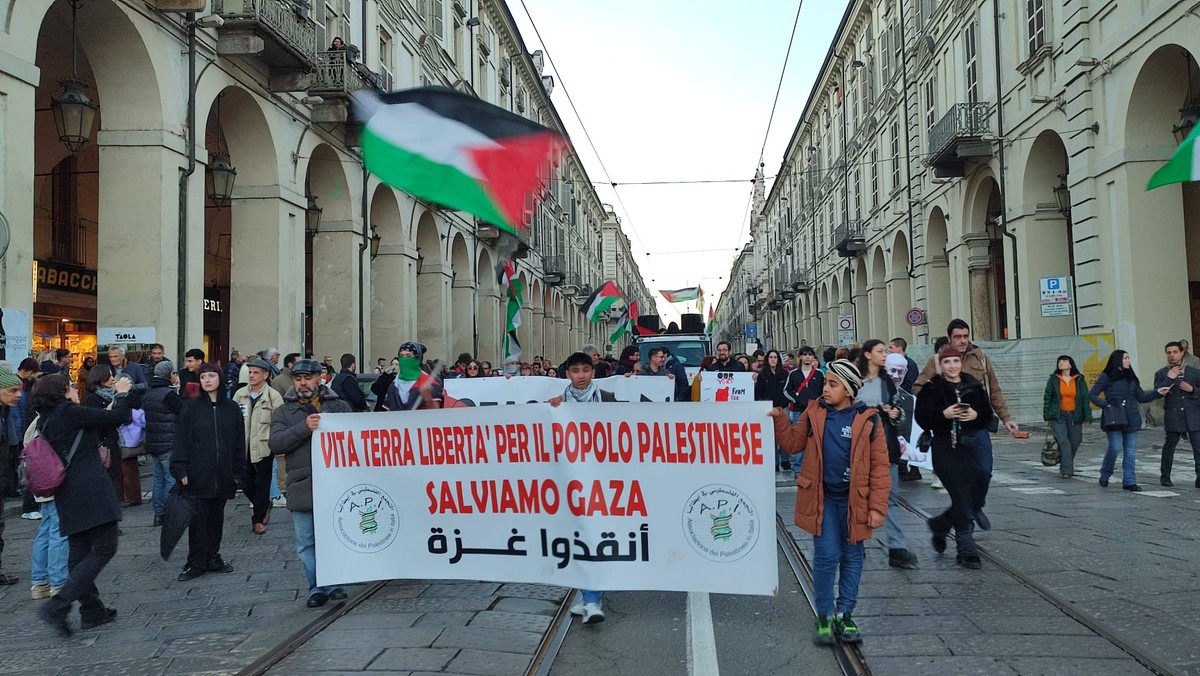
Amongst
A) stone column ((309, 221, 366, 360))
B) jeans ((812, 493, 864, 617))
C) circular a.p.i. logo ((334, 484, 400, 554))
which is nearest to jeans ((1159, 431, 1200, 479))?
jeans ((812, 493, 864, 617))

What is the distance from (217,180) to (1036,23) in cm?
1716

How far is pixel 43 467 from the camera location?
18.5 ft

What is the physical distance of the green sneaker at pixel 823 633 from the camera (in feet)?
16.1

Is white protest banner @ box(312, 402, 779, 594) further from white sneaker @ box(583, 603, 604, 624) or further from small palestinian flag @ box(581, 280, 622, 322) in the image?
small palestinian flag @ box(581, 280, 622, 322)

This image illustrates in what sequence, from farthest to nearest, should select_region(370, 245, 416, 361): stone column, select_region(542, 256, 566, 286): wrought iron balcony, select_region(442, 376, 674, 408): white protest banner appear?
select_region(542, 256, 566, 286): wrought iron balcony, select_region(370, 245, 416, 361): stone column, select_region(442, 376, 674, 408): white protest banner

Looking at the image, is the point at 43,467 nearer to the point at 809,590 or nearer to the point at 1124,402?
the point at 809,590

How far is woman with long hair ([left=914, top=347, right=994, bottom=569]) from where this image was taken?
6.57 meters

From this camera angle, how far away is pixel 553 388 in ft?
32.9

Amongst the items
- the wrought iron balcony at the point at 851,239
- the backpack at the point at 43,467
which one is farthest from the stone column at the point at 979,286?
the backpack at the point at 43,467

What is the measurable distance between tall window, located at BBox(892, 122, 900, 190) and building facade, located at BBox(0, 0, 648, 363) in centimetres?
1455

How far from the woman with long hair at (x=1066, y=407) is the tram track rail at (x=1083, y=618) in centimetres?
477

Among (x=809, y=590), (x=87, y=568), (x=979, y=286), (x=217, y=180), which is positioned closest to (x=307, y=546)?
(x=87, y=568)

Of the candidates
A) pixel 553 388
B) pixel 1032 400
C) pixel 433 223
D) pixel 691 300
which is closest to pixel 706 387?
pixel 553 388

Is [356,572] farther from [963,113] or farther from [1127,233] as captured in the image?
[963,113]
